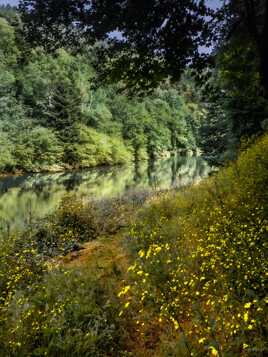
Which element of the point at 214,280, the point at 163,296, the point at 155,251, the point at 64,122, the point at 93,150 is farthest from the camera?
the point at 93,150

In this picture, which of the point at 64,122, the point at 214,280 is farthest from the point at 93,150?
the point at 214,280

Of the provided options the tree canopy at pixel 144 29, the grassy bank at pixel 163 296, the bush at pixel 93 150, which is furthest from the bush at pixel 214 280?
the bush at pixel 93 150

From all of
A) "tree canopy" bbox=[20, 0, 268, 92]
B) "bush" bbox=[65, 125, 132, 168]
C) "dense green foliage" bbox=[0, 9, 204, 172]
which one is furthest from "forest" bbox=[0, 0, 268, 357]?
"bush" bbox=[65, 125, 132, 168]

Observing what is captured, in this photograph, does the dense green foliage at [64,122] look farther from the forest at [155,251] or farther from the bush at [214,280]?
the bush at [214,280]

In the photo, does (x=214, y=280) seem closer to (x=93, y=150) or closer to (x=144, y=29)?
(x=144, y=29)

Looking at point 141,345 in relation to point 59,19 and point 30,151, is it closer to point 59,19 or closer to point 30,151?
point 59,19

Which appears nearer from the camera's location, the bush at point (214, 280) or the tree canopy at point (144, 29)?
the bush at point (214, 280)

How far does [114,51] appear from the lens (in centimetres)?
504

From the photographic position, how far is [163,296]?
413cm

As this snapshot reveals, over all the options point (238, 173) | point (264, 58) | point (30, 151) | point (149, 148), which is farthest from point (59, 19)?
point (149, 148)

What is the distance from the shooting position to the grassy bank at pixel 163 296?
350 cm

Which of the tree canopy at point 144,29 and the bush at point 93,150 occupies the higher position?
the tree canopy at point 144,29

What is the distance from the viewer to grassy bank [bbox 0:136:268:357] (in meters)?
3.50

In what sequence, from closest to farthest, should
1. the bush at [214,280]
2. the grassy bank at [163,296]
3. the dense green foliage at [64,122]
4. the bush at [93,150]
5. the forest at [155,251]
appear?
the bush at [214,280]
the grassy bank at [163,296]
the forest at [155,251]
the dense green foliage at [64,122]
the bush at [93,150]
